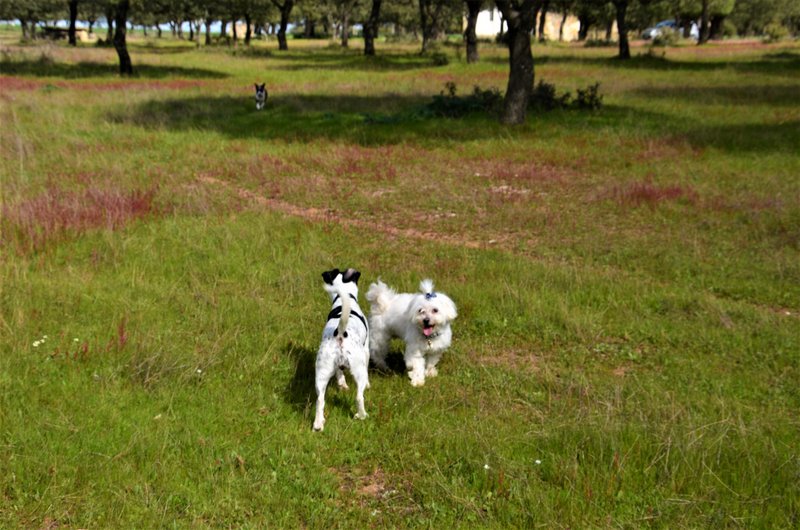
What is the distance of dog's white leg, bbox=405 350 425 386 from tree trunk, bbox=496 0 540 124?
16.4 metres

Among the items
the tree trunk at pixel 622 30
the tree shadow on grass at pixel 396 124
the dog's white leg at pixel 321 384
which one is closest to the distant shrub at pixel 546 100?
the tree shadow on grass at pixel 396 124

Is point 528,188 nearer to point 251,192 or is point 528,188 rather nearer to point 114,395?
point 251,192

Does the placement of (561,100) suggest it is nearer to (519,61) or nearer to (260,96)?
(519,61)

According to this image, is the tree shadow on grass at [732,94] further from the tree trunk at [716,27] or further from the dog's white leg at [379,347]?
the tree trunk at [716,27]

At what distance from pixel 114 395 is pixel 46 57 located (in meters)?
46.8

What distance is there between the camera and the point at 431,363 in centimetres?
660

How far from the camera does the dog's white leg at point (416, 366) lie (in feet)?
21.1

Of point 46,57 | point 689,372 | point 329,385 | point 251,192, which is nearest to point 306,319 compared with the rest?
point 329,385

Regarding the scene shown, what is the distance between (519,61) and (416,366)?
57.7 feet

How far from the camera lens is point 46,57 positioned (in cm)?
4441

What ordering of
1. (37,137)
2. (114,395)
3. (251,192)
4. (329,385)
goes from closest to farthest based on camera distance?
(114,395)
(329,385)
(251,192)
(37,137)

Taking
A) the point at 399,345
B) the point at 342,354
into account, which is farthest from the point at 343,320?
the point at 399,345

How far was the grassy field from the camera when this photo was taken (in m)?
4.68

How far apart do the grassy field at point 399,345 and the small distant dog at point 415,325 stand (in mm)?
237
